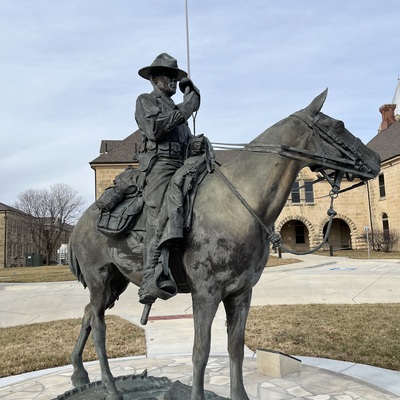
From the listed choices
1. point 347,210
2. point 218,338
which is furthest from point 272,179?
point 347,210

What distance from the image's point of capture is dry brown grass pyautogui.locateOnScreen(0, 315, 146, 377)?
20.0 feet

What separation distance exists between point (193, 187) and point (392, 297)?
9782mm

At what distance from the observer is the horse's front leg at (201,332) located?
3.22 meters

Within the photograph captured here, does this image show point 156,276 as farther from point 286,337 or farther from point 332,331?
point 332,331

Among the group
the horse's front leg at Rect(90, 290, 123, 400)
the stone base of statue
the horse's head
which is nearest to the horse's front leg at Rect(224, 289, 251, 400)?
the stone base of statue

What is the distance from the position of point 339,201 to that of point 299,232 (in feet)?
16.6

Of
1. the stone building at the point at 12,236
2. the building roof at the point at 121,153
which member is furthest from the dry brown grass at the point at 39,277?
the stone building at the point at 12,236

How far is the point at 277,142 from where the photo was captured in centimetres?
325

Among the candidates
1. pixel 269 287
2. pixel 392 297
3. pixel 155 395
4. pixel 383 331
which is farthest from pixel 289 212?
pixel 155 395

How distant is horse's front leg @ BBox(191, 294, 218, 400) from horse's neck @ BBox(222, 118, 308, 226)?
0.84 metres

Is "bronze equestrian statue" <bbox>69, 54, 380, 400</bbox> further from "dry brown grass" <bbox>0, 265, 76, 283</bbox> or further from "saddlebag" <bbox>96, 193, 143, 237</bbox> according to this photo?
"dry brown grass" <bbox>0, 265, 76, 283</bbox>

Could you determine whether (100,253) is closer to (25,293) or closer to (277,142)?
(277,142)

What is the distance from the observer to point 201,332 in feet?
10.6

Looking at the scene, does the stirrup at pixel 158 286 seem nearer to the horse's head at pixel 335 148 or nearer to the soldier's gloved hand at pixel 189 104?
the soldier's gloved hand at pixel 189 104
